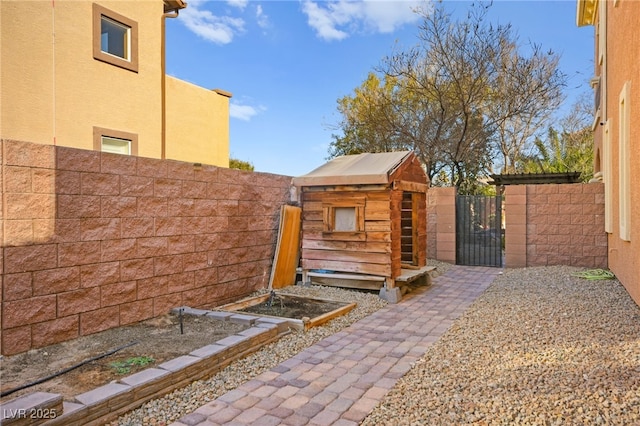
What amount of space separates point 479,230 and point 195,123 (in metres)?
7.53

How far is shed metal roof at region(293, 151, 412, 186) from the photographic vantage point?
6400 mm

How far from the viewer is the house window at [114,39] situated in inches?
320

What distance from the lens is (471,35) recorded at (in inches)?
500

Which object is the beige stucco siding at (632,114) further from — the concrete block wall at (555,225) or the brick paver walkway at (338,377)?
the brick paver walkway at (338,377)

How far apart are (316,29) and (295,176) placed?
954 centimetres

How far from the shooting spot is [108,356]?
11.8ft

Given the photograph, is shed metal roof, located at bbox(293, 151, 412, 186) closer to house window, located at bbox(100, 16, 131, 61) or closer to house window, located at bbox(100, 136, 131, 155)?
house window, located at bbox(100, 136, 131, 155)

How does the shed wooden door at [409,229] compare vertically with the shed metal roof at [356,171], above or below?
below

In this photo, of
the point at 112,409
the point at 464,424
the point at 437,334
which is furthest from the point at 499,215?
the point at 112,409

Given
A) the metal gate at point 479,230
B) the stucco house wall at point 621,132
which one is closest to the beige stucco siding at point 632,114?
the stucco house wall at point 621,132

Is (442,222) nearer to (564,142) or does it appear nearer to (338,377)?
(338,377)

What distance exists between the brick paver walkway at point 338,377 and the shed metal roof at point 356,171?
197 cm

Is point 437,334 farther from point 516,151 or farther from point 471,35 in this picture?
point 516,151

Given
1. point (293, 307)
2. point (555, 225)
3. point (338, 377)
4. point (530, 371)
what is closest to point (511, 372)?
point (530, 371)
